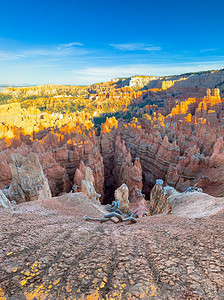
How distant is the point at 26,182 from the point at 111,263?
29.5 feet

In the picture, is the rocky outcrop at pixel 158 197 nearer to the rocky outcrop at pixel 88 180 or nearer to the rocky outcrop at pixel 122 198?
the rocky outcrop at pixel 122 198

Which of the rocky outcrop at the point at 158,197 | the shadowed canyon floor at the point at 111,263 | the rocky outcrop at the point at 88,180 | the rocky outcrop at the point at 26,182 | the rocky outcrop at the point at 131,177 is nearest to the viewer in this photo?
the shadowed canyon floor at the point at 111,263

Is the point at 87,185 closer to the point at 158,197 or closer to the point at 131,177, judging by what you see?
the point at 158,197

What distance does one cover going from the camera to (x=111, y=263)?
104 inches

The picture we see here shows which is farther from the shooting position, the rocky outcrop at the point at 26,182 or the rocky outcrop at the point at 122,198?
the rocky outcrop at the point at 122,198

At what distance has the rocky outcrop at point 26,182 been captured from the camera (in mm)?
9812

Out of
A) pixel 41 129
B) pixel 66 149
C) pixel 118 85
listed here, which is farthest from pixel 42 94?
pixel 66 149

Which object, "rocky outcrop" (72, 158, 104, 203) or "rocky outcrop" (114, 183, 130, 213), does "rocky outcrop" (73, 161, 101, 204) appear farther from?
"rocky outcrop" (114, 183, 130, 213)

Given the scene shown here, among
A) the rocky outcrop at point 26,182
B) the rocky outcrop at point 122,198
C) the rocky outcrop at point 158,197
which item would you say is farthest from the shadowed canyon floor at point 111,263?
the rocky outcrop at point 122,198

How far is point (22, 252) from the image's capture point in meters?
2.86

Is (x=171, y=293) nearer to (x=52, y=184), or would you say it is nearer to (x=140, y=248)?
(x=140, y=248)

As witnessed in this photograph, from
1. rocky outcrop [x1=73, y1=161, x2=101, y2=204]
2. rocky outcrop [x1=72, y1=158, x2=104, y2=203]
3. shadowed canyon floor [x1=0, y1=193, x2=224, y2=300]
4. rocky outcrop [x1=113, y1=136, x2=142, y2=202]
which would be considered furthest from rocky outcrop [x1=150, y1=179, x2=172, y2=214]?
shadowed canyon floor [x1=0, y1=193, x2=224, y2=300]

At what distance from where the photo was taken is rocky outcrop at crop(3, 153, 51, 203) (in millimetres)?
9812

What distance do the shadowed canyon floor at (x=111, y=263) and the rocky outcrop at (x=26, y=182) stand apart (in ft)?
21.3
